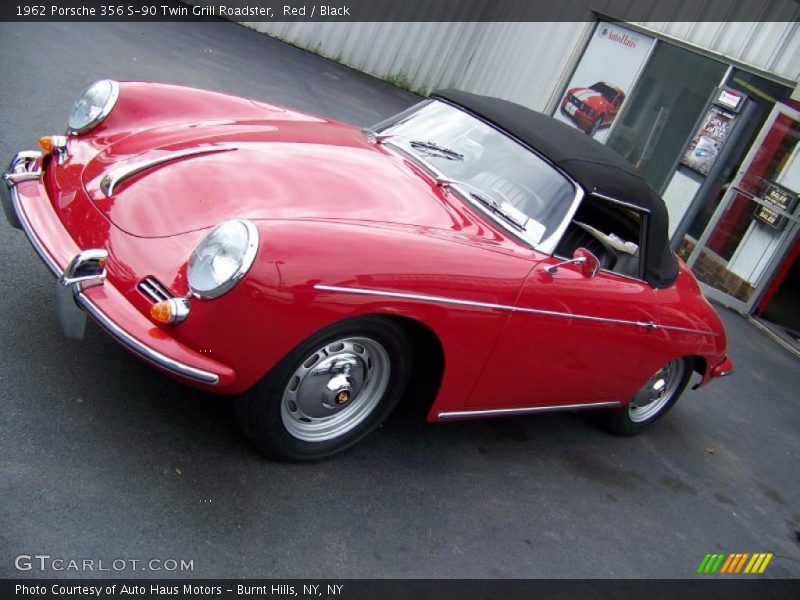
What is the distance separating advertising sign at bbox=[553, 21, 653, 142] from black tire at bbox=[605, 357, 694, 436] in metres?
7.75

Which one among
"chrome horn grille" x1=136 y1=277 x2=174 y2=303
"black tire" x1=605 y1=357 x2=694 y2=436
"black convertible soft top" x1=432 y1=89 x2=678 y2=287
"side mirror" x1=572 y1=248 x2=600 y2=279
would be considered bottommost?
"black tire" x1=605 y1=357 x2=694 y2=436

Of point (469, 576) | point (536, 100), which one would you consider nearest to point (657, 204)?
point (469, 576)

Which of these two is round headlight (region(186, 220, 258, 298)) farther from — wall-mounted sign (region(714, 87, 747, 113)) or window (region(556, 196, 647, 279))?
wall-mounted sign (region(714, 87, 747, 113))

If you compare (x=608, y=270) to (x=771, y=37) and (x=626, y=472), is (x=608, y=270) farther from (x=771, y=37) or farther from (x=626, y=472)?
(x=771, y=37)

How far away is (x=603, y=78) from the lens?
41.3ft

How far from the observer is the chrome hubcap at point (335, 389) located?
3111 millimetres

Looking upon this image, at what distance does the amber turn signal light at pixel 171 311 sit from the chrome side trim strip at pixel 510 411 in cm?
131

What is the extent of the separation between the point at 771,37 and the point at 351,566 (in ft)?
31.0

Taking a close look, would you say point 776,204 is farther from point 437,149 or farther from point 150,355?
point 150,355

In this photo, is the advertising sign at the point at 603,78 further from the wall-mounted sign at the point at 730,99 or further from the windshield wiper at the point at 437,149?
the windshield wiper at the point at 437,149

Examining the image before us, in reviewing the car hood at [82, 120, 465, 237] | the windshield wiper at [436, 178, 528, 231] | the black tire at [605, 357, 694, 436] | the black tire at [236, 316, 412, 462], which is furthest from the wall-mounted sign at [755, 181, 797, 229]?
the black tire at [236, 316, 412, 462]

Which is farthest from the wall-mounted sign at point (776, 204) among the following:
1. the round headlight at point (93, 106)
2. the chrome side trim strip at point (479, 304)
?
the round headlight at point (93, 106)

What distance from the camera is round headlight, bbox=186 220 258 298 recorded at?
8.99 feet

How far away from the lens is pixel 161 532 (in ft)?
8.99
